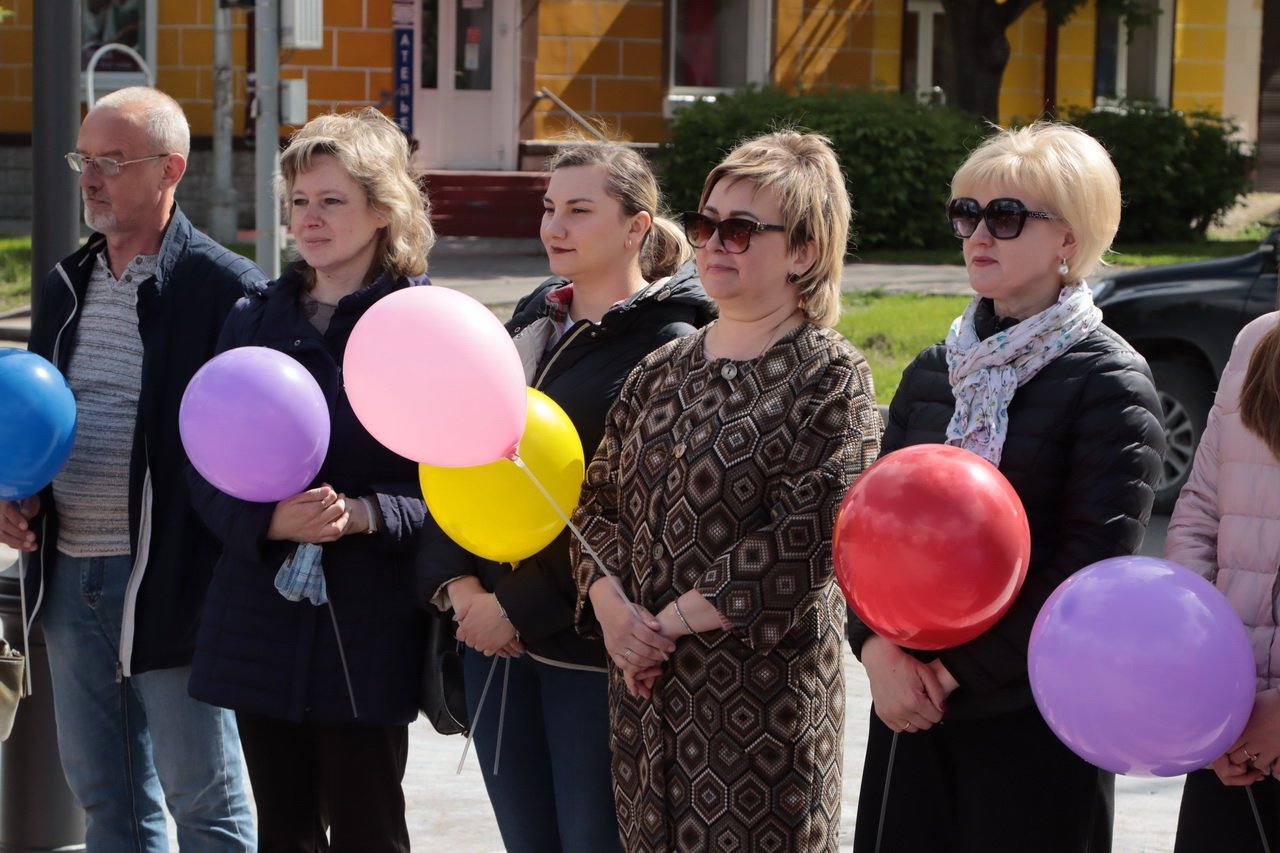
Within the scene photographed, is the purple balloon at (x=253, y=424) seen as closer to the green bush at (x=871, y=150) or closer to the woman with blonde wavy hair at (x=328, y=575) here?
the woman with blonde wavy hair at (x=328, y=575)

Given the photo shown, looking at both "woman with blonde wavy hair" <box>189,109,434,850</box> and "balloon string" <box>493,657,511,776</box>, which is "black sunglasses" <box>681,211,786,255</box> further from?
"balloon string" <box>493,657,511,776</box>

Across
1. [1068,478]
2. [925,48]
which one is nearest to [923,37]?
[925,48]

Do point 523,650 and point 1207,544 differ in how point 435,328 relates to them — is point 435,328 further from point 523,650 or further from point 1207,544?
point 1207,544

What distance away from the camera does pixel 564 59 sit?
2322 centimetres

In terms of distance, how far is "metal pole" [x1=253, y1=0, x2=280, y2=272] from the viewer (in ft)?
33.0

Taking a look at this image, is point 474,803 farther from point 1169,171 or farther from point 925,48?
point 925,48

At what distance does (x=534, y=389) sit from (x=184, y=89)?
65.8 feet

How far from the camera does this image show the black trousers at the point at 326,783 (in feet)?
12.6

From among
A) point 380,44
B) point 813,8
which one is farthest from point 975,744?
point 813,8

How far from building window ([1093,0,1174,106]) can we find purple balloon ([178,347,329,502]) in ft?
80.5

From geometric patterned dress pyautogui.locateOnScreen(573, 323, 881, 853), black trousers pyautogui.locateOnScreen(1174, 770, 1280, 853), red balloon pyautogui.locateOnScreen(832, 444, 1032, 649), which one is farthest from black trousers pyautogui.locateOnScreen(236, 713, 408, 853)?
black trousers pyautogui.locateOnScreen(1174, 770, 1280, 853)

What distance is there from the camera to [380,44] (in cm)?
2252

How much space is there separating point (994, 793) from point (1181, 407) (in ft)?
22.1

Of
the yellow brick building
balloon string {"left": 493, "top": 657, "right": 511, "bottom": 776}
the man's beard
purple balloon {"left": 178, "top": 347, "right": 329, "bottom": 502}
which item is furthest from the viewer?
the yellow brick building
